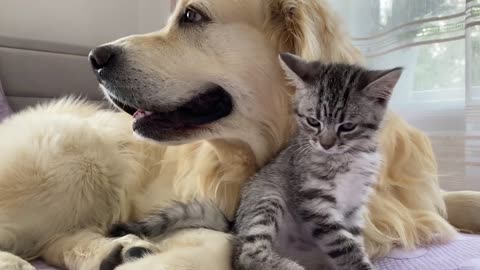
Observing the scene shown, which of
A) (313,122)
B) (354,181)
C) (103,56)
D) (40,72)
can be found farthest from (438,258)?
(40,72)

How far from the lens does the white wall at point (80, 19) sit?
117 inches

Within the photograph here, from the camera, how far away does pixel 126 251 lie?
967mm

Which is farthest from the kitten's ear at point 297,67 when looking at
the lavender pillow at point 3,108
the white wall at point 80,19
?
the white wall at point 80,19

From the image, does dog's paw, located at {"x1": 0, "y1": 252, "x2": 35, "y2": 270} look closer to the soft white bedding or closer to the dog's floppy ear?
the soft white bedding

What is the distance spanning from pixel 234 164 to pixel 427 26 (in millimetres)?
857

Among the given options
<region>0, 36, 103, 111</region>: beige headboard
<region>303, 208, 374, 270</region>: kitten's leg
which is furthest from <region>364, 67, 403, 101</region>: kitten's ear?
<region>0, 36, 103, 111</region>: beige headboard

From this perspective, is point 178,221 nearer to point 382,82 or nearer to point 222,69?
point 222,69

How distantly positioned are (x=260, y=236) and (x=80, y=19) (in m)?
2.66

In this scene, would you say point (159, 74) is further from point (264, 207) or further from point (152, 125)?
point (264, 207)

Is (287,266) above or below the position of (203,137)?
below

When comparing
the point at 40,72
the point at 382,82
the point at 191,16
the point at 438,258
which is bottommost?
the point at 438,258

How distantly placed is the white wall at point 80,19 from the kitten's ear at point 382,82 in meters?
2.42

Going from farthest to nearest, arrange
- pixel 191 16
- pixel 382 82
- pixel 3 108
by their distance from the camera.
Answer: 1. pixel 3 108
2. pixel 191 16
3. pixel 382 82

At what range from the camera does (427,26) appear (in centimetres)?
164
